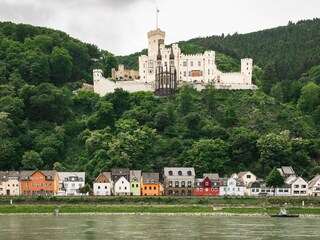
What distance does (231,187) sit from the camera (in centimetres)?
6919

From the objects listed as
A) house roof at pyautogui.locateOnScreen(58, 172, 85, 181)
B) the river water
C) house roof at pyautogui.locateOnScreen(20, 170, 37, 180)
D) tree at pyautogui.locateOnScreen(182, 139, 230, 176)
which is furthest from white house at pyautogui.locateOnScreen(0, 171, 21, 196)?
tree at pyautogui.locateOnScreen(182, 139, 230, 176)

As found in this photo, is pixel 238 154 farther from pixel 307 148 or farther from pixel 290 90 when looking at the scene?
pixel 290 90

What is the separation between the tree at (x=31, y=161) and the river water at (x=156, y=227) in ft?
56.3

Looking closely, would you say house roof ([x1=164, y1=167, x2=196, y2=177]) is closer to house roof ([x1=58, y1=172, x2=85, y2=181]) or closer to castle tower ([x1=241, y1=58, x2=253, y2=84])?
house roof ([x1=58, y1=172, x2=85, y2=181])

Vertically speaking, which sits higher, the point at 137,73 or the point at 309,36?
the point at 309,36

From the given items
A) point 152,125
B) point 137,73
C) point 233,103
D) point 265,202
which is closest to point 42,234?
point 265,202

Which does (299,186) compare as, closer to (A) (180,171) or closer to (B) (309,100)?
(A) (180,171)

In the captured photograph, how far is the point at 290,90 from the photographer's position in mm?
100938

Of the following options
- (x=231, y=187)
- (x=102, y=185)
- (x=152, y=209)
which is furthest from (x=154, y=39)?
(x=152, y=209)

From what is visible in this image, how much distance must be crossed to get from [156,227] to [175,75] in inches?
2195

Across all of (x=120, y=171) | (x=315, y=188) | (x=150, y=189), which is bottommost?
(x=315, y=188)

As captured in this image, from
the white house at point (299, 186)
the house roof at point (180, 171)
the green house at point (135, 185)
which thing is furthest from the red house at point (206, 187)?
the white house at point (299, 186)

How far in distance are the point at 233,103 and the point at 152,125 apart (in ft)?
55.8

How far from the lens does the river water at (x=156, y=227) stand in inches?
1665
